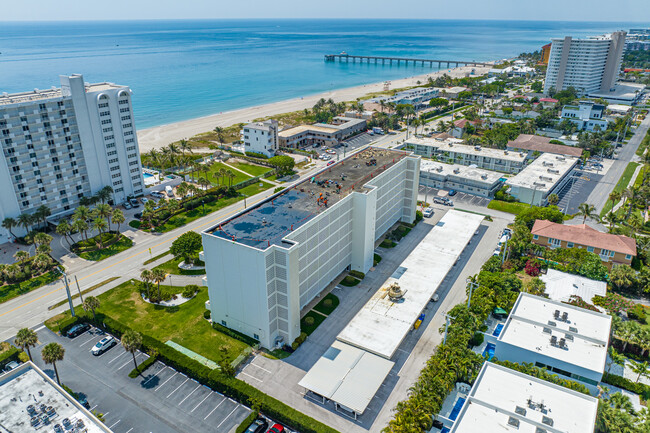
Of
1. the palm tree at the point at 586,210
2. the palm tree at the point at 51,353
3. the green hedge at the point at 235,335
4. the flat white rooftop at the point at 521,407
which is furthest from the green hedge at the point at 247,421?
the palm tree at the point at 586,210

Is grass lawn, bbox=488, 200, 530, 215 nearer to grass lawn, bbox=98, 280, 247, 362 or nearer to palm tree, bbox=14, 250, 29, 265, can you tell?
grass lawn, bbox=98, 280, 247, 362

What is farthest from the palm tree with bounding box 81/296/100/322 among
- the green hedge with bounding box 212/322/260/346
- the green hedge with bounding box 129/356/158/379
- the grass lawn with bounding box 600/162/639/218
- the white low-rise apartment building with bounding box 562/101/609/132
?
the white low-rise apartment building with bounding box 562/101/609/132

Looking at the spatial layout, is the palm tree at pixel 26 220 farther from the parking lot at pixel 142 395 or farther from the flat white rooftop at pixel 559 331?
the flat white rooftop at pixel 559 331

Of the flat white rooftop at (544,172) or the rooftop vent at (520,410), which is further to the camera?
the flat white rooftop at (544,172)

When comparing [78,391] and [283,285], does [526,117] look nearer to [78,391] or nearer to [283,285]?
[283,285]

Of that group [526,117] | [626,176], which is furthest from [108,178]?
[526,117]

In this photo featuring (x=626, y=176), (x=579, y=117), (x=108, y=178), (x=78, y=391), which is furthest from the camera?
(x=579, y=117)
